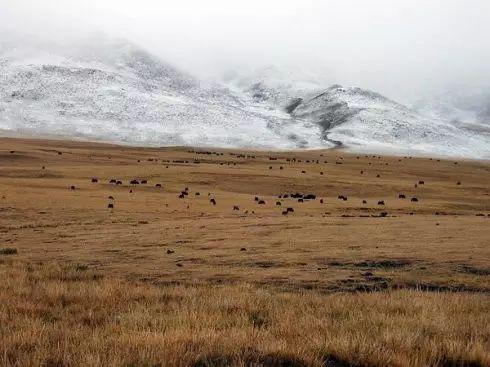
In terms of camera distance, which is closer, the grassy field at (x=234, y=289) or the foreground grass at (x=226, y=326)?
the foreground grass at (x=226, y=326)

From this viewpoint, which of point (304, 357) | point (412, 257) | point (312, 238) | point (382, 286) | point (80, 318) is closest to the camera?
point (304, 357)

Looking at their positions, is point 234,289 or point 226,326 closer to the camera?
point 226,326

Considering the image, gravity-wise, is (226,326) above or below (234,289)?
above

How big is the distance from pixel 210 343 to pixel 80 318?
10.3 feet

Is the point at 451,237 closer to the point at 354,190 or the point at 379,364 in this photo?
the point at 379,364

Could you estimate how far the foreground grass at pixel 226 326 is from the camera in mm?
7066

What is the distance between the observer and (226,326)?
30.3 ft

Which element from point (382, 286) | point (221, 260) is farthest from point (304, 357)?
point (221, 260)

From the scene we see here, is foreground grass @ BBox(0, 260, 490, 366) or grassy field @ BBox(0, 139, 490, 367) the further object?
grassy field @ BBox(0, 139, 490, 367)

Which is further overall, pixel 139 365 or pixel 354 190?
pixel 354 190

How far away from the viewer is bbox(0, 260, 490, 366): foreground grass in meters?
7.07

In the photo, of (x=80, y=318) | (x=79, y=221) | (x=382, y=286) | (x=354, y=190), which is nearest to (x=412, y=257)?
(x=382, y=286)

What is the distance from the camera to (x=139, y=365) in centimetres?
651

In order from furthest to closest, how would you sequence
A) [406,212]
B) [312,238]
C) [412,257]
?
[406,212], [312,238], [412,257]
